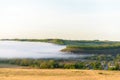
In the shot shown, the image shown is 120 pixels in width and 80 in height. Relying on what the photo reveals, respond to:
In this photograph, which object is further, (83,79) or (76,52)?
(76,52)

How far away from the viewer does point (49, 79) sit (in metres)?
31.1

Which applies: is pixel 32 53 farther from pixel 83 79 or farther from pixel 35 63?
pixel 83 79

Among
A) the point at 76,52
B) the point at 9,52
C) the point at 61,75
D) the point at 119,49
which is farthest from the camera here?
the point at 119,49

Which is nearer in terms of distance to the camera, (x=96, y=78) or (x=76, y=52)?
(x=96, y=78)

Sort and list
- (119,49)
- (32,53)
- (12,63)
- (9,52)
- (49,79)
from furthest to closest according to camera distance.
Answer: (119,49) → (32,53) → (9,52) → (12,63) → (49,79)

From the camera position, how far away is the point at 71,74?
118 ft

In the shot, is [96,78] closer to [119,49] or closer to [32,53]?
[32,53]

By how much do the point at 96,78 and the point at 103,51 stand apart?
266ft

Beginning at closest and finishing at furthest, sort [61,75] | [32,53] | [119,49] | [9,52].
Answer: [61,75] < [9,52] < [32,53] < [119,49]

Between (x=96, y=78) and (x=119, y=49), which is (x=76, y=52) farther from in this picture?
(x=96, y=78)

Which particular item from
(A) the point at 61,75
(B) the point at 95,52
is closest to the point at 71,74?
(A) the point at 61,75

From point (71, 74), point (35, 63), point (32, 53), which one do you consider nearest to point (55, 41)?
point (32, 53)

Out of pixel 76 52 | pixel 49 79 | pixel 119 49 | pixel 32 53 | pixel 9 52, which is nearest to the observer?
pixel 49 79

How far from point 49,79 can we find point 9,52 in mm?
41531
